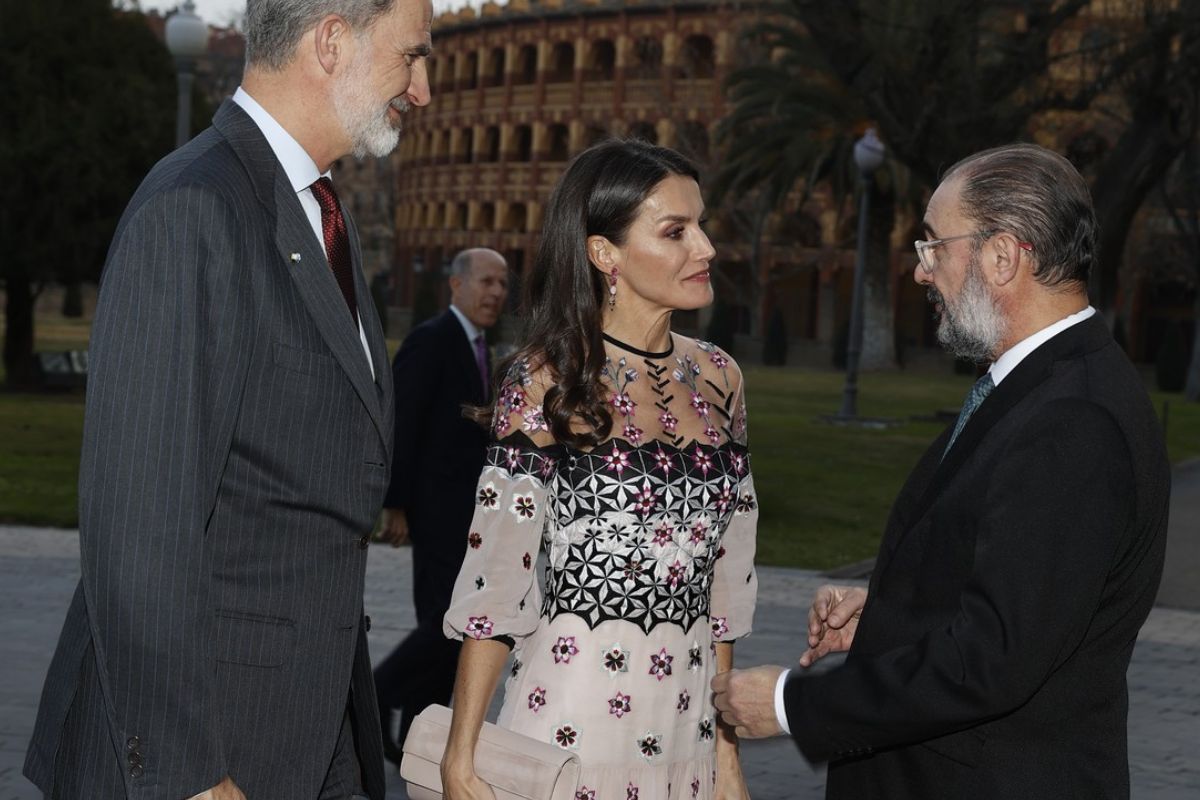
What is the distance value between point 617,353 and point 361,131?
1081mm

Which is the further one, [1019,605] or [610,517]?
[610,517]

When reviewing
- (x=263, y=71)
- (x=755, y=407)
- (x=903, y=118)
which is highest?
(x=903, y=118)

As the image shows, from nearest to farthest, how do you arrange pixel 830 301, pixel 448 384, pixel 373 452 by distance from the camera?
pixel 373 452 < pixel 448 384 < pixel 830 301

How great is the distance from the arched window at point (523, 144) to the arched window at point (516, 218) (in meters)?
2.11

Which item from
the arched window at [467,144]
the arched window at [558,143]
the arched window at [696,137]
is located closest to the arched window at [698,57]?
the arched window at [696,137]

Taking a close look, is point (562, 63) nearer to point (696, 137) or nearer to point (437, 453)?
point (696, 137)

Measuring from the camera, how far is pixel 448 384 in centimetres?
699

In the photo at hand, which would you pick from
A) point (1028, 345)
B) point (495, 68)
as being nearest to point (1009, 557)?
point (1028, 345)

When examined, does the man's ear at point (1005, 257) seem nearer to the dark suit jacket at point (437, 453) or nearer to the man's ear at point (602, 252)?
the man's ear at point (602, 252)

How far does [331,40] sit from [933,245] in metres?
1.17

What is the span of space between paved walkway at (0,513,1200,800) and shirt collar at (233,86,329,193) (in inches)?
91.1

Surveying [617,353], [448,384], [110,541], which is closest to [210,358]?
[110,541]

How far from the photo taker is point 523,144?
7331 centimetres

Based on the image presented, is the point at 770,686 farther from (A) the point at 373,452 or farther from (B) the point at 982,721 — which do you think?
(A) the point at 373,452
